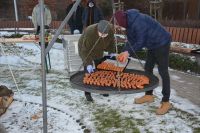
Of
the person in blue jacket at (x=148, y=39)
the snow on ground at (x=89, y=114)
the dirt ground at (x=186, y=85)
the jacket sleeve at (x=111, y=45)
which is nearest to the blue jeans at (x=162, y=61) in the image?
the person in blue jacket at (x=148, y=39)

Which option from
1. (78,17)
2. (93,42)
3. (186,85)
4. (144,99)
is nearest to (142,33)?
(93,42)

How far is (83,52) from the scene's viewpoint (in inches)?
223

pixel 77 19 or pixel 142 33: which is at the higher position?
pixel 142 33

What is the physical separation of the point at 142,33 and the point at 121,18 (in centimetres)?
36

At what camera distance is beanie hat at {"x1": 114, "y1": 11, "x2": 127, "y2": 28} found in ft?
15.7

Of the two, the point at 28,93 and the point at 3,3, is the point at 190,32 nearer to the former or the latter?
the point at 28,93

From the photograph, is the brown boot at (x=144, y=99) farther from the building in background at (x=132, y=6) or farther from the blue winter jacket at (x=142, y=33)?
the building in background at (x=132, y=6)

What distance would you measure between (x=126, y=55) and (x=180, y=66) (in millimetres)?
4714

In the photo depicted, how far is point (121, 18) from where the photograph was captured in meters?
4.84

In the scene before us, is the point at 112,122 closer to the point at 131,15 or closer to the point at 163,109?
the point at 163,109

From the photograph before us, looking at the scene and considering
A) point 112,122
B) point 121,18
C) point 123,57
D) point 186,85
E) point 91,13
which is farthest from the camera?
point 91,13

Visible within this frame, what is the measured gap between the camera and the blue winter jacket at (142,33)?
491 cm

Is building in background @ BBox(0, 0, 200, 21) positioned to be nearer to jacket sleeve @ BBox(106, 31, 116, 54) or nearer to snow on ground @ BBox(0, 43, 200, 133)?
snow on ground @ BBox(0, 43, 200, 133)

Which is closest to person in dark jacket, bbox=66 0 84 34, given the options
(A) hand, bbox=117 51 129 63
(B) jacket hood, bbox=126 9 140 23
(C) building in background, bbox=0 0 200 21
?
(C) building in background, bbox=0 0 200 21
